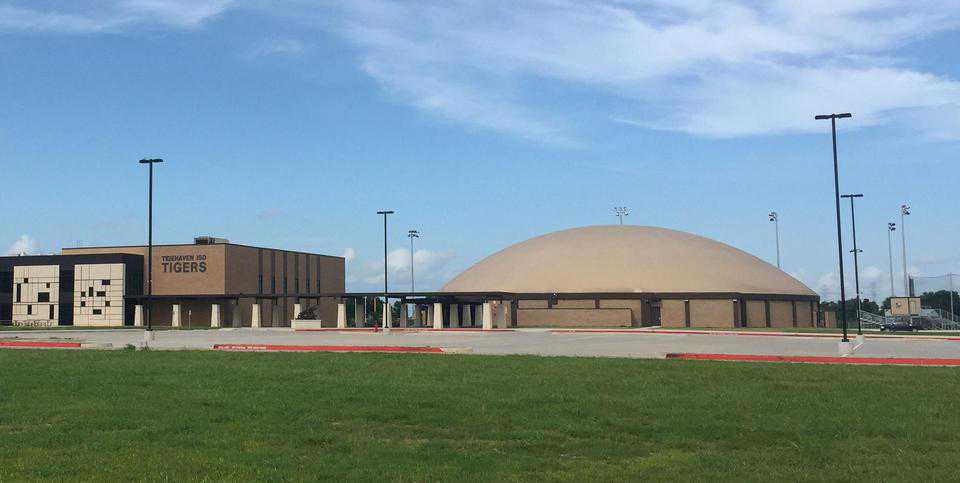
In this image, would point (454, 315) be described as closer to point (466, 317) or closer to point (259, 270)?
point (466, 317)

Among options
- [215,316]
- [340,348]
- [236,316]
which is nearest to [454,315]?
[236,316]

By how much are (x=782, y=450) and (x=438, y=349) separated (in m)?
21.6

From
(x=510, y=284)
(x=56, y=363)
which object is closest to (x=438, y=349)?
(x=56, y=363)

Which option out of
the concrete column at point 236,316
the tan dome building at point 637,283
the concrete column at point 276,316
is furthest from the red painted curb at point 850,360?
the concrete column at point 236,316

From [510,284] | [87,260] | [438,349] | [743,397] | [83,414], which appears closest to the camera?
[83,414]

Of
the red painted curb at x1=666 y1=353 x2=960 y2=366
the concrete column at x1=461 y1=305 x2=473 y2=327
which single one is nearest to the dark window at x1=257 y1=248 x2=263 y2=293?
the concrete column at x1=461 y1=305 x2=473 y2=327

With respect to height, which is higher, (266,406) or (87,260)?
(87,260)

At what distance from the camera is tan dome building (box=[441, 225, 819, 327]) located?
98.6 metres

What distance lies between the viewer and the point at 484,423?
1513 cm

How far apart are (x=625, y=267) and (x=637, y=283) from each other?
3692mm

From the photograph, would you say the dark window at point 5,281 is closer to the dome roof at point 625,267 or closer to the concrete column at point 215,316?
the concrete column at point 215,316

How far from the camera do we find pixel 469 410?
1652 centimetres

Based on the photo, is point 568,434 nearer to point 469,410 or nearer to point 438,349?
point 469,410

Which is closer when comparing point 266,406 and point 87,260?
point 266,406
